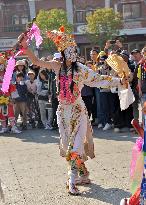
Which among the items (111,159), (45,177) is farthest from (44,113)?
(45,177)

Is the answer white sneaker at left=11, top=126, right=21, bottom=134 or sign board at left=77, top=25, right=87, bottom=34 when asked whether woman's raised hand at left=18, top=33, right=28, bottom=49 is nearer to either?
white sneaker at left=11, top=126, right=21, bottom=134

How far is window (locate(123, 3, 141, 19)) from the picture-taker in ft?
131

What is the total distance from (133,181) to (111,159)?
2.97 meters

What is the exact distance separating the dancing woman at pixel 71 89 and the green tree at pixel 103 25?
99.0ft

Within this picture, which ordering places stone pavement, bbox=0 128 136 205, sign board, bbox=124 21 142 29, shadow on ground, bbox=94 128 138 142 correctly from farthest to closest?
1. sign board, bbox=124 21 142 29
2. shadow on ground, bbox=94 128 138 142
3. stone pavement, bbox=0 128 136 205

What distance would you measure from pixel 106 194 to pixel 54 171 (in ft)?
4.52

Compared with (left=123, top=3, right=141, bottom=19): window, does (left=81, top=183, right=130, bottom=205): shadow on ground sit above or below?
below

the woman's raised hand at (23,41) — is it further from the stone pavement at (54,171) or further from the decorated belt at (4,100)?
the decorated belt at (4,100)

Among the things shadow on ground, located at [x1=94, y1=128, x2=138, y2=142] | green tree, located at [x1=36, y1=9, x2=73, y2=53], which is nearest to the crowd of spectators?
shadow on ground, located at [x1=94, y1=128, x2=138, y2=142]

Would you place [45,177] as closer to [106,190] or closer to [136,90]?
[106,190]

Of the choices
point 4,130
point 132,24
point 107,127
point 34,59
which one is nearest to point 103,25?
point 132,24

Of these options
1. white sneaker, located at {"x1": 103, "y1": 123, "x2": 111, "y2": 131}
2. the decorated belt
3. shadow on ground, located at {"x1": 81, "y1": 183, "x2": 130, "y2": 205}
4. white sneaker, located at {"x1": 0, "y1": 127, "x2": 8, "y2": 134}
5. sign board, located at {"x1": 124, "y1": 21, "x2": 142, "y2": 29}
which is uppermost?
sign board, located at {"x1": 124, "y1": 21, "x2": 142, "y2": 29}

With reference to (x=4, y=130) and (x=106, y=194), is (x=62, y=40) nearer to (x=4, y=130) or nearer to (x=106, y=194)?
(x=106, y=194)

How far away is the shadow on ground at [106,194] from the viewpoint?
4.93 meters
